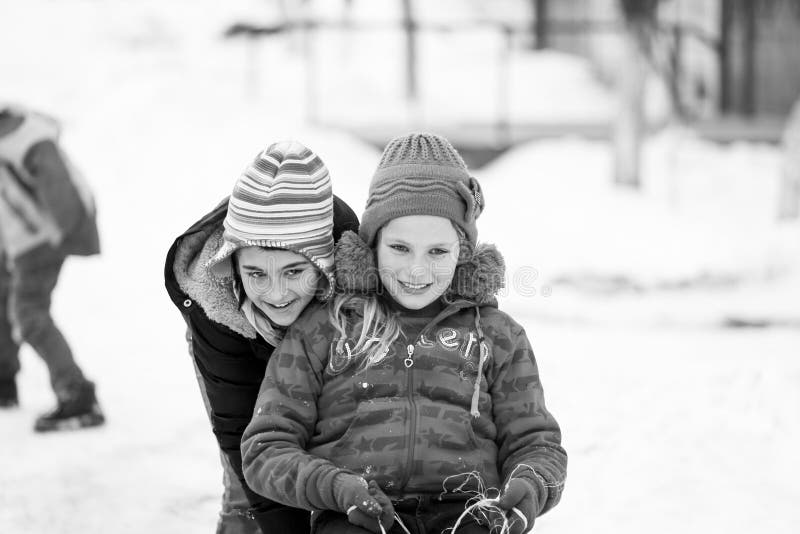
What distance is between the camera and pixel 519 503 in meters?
2.19

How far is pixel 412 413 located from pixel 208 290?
66 centimetres

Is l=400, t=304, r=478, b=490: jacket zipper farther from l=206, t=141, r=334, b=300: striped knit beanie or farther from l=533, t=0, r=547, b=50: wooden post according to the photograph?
l=533, t=0, r=547, b=50: wooden post

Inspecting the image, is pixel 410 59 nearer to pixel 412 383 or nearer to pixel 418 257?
pixel 418 257

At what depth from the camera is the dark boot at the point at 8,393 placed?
5012 millimetres

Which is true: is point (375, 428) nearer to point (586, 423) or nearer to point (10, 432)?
point (586, 423)

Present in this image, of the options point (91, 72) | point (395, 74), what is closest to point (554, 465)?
point (91, 72)

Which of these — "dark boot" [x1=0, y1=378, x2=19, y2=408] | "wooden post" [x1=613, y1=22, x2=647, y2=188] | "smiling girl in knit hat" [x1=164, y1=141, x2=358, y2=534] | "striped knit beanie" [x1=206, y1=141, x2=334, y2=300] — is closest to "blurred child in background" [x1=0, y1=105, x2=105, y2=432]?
"dark boot" [x1=0, y1=378, x2=19, y2=408]

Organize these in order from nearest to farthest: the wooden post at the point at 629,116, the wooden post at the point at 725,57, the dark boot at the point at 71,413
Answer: the dark boot at the point at 71,413 → the wooden post at the point at 629,116 → the wooden post at the point at 725,57

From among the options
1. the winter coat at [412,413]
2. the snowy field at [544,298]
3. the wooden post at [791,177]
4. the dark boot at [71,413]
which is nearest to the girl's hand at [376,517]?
the winter coat at [412,413]

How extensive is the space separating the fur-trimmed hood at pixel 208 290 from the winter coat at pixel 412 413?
0.25 meters

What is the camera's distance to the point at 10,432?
4629 millimetres

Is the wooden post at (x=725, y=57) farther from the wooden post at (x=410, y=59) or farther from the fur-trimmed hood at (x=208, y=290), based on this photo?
the fur-trimmed hood at (x=208, y=290)

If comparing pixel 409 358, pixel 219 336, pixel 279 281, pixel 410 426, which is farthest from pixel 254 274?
pixel 410 426

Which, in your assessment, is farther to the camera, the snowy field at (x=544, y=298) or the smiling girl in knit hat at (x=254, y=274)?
the snowy field at (x=544, y=298)
